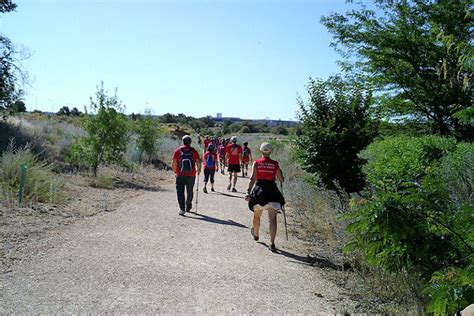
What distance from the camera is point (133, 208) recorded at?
12.0 metres

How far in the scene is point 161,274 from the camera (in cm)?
656

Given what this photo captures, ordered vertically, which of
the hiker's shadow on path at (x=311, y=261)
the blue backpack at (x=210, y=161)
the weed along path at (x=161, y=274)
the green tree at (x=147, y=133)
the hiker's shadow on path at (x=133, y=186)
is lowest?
the hiker's shadow on path at (x=311, y=261)

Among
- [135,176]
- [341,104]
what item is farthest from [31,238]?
[135,176]

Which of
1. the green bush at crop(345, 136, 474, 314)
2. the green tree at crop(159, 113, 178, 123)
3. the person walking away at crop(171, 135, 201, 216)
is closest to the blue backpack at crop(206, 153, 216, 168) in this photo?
the person walking away at crop(171, 135, 201, 216)

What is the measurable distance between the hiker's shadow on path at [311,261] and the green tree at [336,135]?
3191mm

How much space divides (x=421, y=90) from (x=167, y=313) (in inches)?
411

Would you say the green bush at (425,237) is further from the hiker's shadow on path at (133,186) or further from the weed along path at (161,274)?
the hiker's shadow on path at (133,186)

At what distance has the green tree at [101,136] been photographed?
675 inches

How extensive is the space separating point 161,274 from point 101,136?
12.2 metres

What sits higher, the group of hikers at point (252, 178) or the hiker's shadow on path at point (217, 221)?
the group of hikers at point (252, 178)

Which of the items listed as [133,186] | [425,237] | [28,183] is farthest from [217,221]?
[425,237]

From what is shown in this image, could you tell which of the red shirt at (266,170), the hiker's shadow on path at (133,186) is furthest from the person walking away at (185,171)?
the hiker's shadow on path at (133,186)

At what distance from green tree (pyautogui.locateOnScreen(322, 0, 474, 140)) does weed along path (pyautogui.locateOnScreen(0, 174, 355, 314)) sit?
6.05 metres

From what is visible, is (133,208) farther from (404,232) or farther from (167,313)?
(404,232)
